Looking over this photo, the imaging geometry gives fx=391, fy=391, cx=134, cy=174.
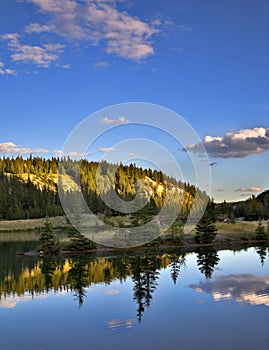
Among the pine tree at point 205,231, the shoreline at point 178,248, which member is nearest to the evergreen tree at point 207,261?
the shoreline at point 178,248

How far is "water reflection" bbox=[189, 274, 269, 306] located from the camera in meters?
31.6

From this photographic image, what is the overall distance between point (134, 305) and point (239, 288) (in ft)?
36.7

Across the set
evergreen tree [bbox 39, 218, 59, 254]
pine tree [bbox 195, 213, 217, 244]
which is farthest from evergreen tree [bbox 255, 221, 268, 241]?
evergreen tree [bbox 39, 218, 59, 254]

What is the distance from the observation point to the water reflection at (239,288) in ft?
104

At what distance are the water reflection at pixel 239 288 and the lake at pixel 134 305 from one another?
78 millimetres

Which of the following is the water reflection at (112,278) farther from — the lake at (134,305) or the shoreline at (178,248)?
the shoreline at (178,248)

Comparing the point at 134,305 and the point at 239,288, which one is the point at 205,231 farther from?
the point at 134,305

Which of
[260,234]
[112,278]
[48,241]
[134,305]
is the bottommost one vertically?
[134,305]

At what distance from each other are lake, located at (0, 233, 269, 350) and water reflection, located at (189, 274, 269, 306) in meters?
0.08

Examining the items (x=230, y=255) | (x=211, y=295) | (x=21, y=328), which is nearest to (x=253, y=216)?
(x=230, y=255)

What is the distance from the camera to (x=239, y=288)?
35.7m

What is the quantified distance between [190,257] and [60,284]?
27441 millimetres

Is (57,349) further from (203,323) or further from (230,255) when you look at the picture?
(230,255)

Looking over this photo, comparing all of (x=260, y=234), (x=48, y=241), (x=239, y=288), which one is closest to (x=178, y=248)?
(x=260, y=234)
